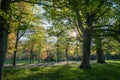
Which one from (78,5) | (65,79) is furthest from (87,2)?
(65,79)

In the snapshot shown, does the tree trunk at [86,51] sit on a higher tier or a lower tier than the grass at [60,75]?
higher

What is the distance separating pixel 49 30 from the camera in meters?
29.7

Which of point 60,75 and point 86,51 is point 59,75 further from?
point 86,51

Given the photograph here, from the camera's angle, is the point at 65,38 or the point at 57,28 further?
the point at 65,38

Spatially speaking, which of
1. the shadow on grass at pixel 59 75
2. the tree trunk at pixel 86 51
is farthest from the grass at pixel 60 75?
the tree trunk at pixel 86 51

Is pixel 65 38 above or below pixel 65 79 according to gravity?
above

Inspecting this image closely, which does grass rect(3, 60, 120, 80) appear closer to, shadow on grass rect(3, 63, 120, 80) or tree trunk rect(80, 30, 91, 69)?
shadow on grass rect(3, 63, 120, 80)

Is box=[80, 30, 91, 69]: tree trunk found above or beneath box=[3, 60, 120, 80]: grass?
above

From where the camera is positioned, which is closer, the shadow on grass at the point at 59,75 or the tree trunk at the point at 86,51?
the shadow on grass at the point at 59,75

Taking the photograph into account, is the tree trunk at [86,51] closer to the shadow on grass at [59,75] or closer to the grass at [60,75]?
the grass at [60,75]

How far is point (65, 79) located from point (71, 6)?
759 cm

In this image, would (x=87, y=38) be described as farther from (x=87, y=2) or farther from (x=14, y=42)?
(x=14, y=42)

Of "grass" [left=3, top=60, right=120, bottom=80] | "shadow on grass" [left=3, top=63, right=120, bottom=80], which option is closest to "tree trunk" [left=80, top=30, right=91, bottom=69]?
"grass" [left=3, top=60, right=120, bottom=80]

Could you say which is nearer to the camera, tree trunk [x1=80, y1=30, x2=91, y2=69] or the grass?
the grass
